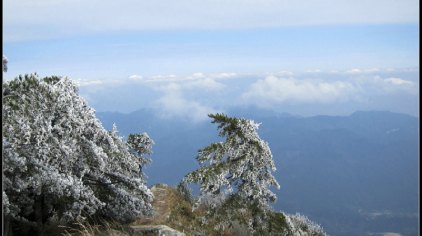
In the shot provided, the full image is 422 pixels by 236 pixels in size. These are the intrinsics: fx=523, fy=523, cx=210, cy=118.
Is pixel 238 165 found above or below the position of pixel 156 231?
above

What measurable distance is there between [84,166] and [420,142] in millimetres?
7391

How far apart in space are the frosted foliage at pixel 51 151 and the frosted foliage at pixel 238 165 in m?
2.40

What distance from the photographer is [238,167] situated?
1418 cm

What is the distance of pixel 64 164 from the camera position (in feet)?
36.3

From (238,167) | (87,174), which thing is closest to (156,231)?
(87,174)

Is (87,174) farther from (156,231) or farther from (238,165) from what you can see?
(238,165)

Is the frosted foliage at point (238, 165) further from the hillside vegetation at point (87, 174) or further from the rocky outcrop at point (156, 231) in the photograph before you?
the rocky outcrop at point (156, 231)

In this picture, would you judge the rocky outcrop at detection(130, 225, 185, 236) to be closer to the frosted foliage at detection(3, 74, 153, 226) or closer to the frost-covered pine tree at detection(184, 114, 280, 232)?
the frosted foliage at detection(3, 74, 153, 226)

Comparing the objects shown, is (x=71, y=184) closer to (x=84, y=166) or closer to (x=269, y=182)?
(x=84, y=166)

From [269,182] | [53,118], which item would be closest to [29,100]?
[53,118]

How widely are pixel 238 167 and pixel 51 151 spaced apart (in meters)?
5.38

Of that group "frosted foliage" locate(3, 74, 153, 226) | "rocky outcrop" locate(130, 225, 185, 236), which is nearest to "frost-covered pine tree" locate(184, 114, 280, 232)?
"frosted foliage" locate(3, 74, 153, 226)

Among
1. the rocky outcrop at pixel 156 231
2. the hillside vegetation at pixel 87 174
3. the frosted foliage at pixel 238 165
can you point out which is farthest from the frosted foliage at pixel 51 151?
the frosted foliage at pixel 238 165

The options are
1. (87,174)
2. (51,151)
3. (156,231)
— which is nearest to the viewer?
(51,151)
